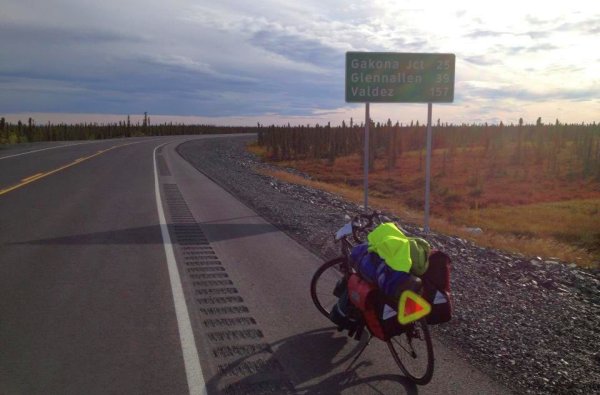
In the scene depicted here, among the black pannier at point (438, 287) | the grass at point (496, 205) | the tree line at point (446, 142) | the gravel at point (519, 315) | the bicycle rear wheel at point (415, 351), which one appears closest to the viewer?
the bicycle rear wheel at point (415, 351)

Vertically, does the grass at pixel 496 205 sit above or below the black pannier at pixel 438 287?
below

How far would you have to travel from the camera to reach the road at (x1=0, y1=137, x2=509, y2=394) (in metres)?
4.04

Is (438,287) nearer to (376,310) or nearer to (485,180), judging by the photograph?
(376,310)

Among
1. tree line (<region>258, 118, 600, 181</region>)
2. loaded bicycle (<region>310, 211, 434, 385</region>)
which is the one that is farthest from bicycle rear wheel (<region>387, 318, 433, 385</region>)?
tree line (<region>258, 118, 600, 181</region>)

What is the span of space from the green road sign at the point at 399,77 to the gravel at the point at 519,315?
9.40 feet

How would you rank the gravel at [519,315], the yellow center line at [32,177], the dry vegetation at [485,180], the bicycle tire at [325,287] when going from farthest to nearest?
1. the yellow center line at [32,177]
2. the dry vegetation at [485,180]
3. the bicycle tire at [325,287]
4. the gravel at [519,315]

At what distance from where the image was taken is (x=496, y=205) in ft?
77.0

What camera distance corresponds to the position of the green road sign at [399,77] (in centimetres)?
1097

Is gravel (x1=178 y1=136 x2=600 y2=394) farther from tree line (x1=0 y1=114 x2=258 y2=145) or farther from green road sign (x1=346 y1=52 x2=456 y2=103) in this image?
tree line (x1=0 y1=114 x2=258 y2=145)

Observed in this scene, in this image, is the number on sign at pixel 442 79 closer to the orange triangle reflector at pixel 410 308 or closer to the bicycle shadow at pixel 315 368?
the bicycle shadow at pixel 315 368

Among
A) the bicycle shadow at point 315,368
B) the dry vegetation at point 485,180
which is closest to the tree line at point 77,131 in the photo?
the dry vegetation at point 485,180

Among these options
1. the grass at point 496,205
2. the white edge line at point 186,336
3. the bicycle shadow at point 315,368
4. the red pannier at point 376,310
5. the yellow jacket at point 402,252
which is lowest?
the grass at point 496,205

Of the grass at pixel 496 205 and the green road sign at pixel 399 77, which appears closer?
the green road sign at pixel 399 77

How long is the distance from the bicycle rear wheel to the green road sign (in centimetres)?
743
